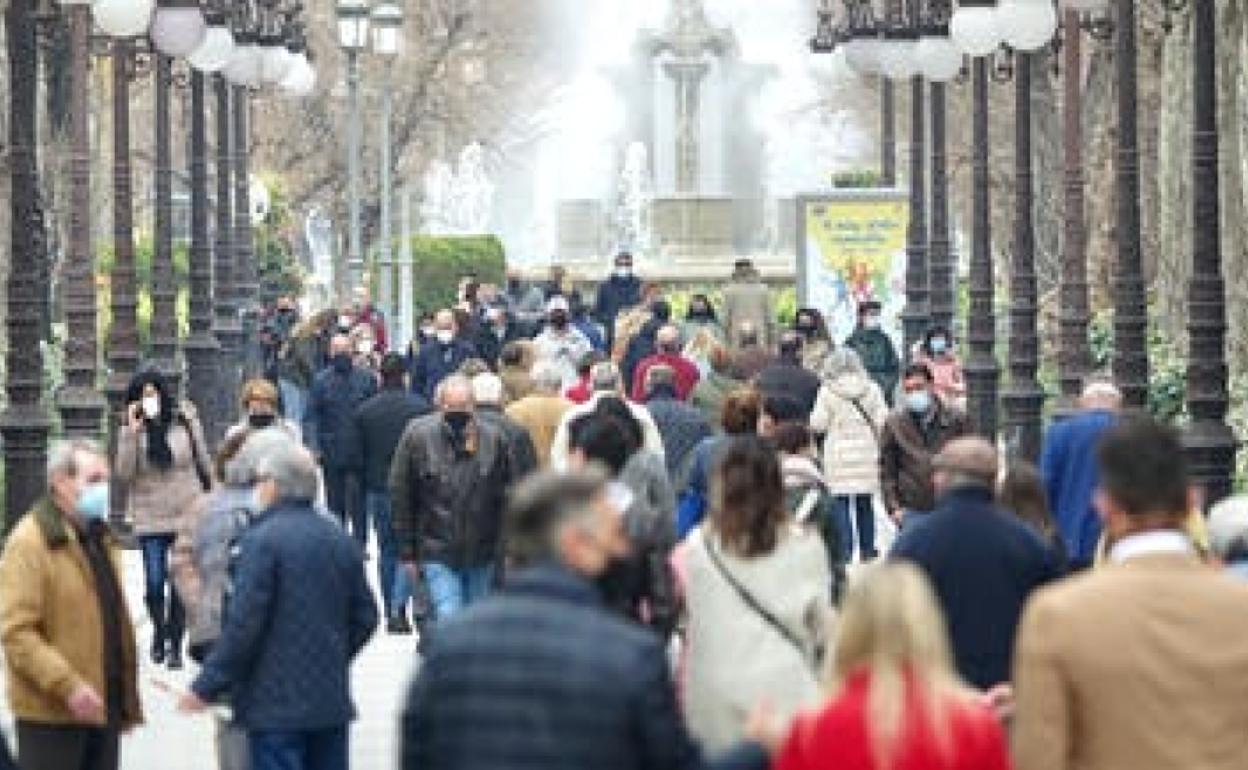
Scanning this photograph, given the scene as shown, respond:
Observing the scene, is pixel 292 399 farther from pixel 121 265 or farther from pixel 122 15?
pixel 122 15

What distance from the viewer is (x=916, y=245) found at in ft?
156

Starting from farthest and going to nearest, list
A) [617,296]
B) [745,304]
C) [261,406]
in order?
[617,296]
[745,304]
[261,406]

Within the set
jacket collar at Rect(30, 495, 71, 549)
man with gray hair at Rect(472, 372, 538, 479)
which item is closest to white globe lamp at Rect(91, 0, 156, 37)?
man with gray hair at Rect(472, 372, 538, 479)

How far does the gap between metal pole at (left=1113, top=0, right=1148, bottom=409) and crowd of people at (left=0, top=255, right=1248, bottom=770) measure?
2.94m

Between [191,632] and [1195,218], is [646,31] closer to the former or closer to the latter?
[1195,218]

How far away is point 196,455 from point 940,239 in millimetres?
24790

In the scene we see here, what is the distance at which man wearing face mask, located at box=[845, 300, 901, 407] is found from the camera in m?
37.1

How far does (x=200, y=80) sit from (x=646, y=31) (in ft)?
141

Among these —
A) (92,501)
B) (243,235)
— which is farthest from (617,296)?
(92,501)

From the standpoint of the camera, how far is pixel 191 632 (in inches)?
663

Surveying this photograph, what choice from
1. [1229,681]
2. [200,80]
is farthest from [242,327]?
[1229,681]

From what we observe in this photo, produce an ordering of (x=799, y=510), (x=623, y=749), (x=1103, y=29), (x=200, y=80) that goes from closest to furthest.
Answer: (x=623, y=749) < (x=799, y=510) < (x=1103, y=29) < (x=200, y=80)

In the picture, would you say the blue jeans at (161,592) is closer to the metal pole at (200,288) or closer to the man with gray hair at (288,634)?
the man with gray hair at (288,634)

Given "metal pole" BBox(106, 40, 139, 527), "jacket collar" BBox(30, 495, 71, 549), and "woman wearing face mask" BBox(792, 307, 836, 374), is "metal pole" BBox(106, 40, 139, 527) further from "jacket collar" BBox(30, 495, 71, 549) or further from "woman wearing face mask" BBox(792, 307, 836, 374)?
"jacket collar" BBox(30, 495, 71, 549)
